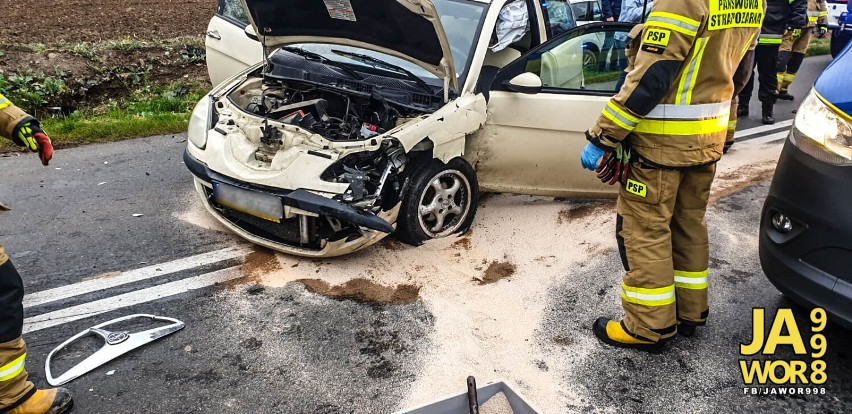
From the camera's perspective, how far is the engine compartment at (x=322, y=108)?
13.8 feet

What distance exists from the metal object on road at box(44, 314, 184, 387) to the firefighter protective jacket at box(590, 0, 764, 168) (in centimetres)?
232

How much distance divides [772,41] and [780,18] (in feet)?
1.09

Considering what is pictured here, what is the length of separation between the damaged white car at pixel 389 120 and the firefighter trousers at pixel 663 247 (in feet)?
4.30

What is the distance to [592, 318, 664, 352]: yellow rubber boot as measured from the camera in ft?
10.6

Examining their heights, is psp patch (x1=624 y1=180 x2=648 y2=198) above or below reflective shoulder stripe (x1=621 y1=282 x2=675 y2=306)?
above

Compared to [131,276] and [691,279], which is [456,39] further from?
[131,276]

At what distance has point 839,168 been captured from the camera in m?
2.72

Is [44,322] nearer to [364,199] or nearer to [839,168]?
[364,199]

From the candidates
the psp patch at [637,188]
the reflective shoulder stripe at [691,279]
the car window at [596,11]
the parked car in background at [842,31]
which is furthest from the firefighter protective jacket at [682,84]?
the parked car in background at [842,31]

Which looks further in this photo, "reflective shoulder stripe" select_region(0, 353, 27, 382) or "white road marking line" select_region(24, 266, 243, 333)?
"white road marking line" select_region(24, 266, 243, 333)

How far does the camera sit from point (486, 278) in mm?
3949

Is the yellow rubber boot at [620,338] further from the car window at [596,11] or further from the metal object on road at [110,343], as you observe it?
the car window at [596,11]

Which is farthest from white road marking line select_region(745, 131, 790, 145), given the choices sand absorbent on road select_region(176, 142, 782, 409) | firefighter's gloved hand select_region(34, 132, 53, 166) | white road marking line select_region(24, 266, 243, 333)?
firefighter's gloved hand select_region(34, 132, 53, 166)

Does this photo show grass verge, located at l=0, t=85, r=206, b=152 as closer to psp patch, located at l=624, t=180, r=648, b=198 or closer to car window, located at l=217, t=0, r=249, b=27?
car window, located at l=217, t=0, r=249, b=27
